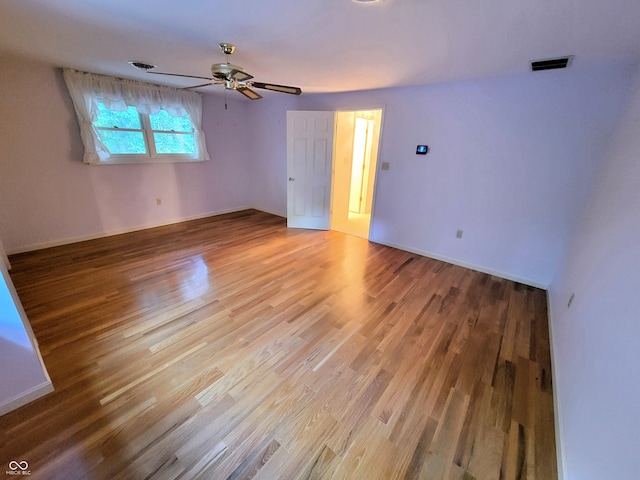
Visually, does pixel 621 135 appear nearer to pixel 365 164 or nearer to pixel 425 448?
pixel 425 448

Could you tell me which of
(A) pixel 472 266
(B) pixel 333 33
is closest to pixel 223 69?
(B) pixel 333 33

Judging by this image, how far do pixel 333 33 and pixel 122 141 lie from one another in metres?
3.62

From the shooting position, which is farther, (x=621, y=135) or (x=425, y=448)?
(x=621, y=135)

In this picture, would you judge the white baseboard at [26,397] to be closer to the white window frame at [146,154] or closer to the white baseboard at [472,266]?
the white window frame at [146,154]

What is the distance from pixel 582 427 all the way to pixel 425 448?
2.35ft

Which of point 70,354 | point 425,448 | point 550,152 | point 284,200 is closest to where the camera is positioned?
point 425,448

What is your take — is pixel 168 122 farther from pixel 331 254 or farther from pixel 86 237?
pixel 331 254

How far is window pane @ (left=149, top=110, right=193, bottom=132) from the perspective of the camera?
4.05 m

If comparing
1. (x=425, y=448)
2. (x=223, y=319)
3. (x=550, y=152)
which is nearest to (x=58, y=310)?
(x=223, y=319)

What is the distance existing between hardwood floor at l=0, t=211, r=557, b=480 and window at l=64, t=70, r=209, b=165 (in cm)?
168

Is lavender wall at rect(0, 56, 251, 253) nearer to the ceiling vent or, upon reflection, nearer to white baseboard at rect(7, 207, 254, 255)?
white baseboard at rect(7, 207, 254, 255)

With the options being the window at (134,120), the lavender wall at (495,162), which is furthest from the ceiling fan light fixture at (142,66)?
the lavender wall at (495,162)

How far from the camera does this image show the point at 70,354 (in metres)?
1.81

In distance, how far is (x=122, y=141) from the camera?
3.80m
